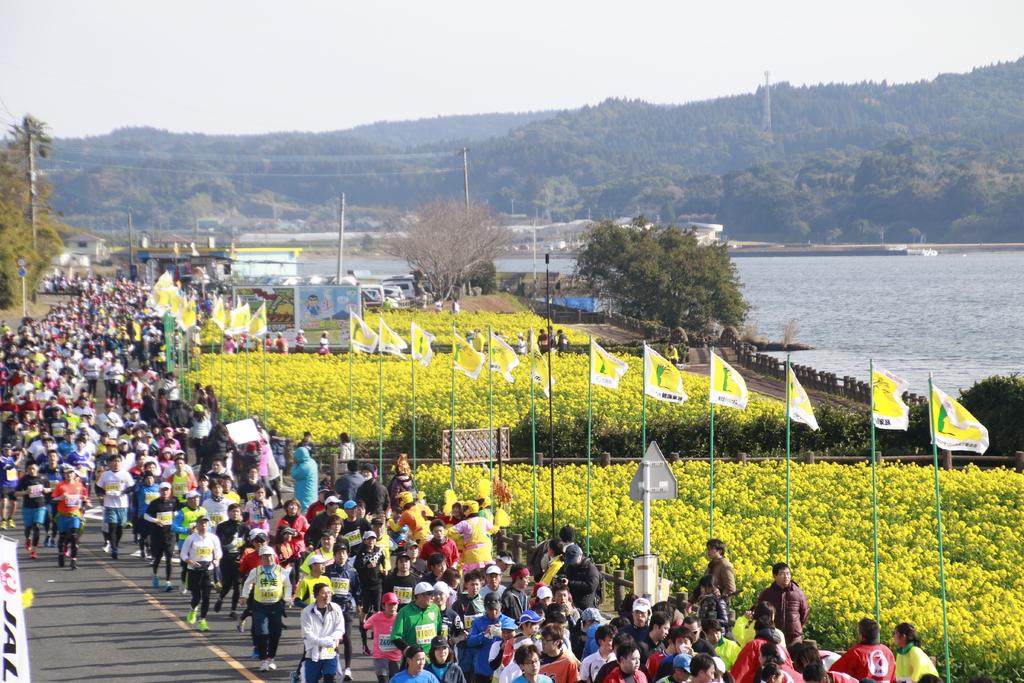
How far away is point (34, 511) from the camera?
72.0ft

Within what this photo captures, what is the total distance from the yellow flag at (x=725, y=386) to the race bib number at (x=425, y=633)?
23.3 ft

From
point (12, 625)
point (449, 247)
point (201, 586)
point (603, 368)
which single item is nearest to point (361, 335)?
point (603, 368)

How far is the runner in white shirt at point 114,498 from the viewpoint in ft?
70.3

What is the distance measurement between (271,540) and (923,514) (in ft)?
33.5

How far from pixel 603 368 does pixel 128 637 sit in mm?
8447

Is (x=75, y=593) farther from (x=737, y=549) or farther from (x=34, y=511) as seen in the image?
(x=737, y=549)

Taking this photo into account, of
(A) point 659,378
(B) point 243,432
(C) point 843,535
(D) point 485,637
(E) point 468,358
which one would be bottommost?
(C) point 843,535

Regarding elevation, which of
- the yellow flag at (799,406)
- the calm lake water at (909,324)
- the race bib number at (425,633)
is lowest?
the calm lake water at (909,324)

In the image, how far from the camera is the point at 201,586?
57.1 ft

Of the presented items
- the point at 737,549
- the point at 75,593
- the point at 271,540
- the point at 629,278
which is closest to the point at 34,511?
the point at 75,593

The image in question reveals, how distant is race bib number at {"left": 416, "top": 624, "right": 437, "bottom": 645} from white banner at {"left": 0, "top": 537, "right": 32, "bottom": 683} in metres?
3.88

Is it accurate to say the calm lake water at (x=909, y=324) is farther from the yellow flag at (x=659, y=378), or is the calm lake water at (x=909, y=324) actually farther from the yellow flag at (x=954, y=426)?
the yellow flag at (x=954, y=426)

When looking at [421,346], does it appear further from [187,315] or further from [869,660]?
[869,660]

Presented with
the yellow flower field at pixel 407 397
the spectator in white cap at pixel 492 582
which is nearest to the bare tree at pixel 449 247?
the yellow flower field at pixel 407 397
